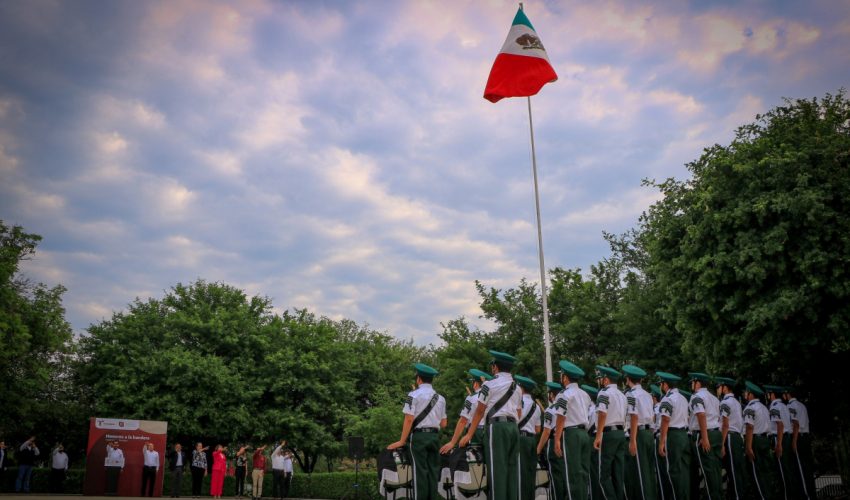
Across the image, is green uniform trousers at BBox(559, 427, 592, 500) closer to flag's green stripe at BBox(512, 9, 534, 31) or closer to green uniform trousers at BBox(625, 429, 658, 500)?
green uniform trousers at BBox(625, 429, 658, 500)

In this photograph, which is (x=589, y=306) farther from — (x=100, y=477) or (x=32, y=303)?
(x=32, y=303)

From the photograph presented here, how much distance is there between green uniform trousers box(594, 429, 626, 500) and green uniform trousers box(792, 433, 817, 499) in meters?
5.47

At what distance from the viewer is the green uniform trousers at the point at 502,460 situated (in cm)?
970

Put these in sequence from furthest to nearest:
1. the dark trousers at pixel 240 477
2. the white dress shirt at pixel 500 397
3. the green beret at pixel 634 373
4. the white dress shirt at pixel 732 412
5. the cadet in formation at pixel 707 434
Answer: the dark trousers at pixel 240 477 < the white dress shirt at pixel 732 412 < the cadet in formation at pixel 707 434 < the green beret at pixel 634 373 < the white dress shirt at pixel 500 397

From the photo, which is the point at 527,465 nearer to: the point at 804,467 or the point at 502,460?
the point at 502,460

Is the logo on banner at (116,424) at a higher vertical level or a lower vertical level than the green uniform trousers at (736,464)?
higher

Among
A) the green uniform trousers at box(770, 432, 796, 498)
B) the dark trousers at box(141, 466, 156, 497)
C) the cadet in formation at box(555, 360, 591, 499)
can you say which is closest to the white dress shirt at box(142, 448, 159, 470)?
the dark trousers at box(141, 466, 156, 497)

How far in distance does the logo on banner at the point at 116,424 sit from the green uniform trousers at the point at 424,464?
18719 mm

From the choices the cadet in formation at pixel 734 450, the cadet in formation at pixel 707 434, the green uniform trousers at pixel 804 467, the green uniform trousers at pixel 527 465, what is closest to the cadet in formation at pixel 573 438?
the green uniform trousers at pixel 527 465

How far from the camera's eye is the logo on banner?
25.1 meters

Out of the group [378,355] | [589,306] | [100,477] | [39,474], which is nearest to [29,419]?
[39,474]

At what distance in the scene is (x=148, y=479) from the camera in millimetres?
25406

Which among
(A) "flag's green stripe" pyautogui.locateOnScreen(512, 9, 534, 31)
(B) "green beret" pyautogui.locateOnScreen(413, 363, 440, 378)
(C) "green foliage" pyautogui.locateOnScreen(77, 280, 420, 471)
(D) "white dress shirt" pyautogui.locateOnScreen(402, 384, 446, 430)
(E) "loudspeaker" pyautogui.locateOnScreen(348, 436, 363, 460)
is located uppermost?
(A) "flag's green stripe" pyautogui.locateOnScreen(512, 9, 534, 31)

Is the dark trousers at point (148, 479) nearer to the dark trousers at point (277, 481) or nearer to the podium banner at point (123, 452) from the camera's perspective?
the podium banner at point (123, 452)
